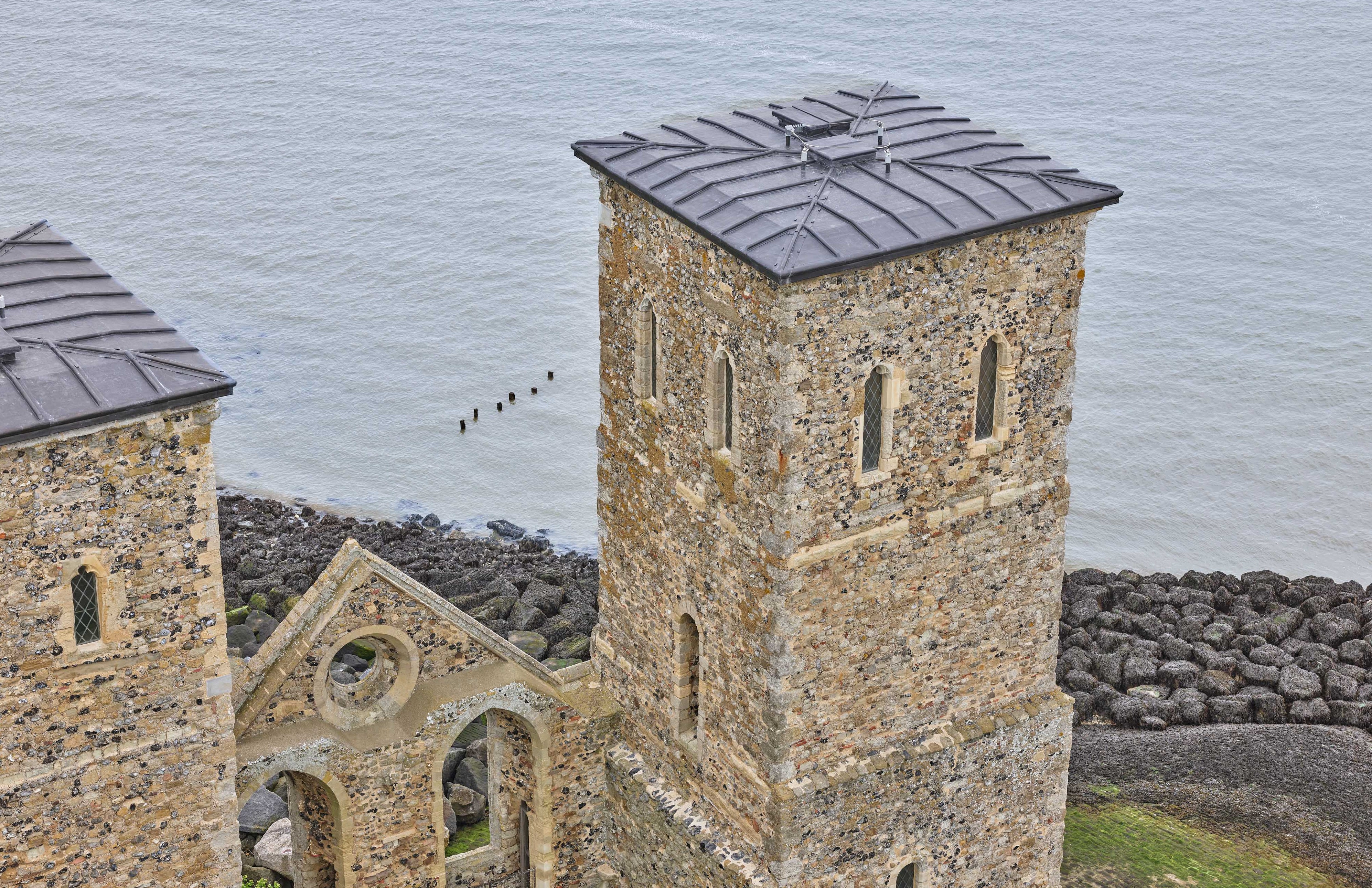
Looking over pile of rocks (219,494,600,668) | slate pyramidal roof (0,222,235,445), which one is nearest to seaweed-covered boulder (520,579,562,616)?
pile of rocks (219,494,600,668)

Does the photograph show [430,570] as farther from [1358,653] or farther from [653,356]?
[1358,653]

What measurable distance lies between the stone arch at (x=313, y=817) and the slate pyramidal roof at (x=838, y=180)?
35.2ft

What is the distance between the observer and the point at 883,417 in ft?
97.7

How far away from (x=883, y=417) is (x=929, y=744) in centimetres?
598

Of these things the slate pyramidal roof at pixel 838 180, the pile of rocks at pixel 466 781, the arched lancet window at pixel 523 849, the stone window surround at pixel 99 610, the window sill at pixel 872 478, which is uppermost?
the slate pyramidal roof at pixel 838 180

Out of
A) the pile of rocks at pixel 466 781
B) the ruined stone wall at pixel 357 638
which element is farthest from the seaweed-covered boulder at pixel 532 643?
the ruined stone wall at pixel 357 638

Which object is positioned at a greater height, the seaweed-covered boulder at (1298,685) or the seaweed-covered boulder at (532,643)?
the seaweed-covered boulder at (532,643)

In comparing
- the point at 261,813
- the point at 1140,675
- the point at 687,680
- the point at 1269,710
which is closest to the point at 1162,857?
the point at 1269,710

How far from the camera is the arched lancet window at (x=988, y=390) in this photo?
3061cm

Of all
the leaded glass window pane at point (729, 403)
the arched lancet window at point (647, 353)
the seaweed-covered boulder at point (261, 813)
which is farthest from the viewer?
the seaweed-covered boulder at point (261, 813)

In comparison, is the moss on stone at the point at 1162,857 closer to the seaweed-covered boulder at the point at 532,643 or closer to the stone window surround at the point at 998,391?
the stone window surround at the point at 998,391

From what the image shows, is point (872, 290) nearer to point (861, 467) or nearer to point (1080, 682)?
point (861, 467)


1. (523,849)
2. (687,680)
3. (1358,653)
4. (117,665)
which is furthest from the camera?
(1358,653)

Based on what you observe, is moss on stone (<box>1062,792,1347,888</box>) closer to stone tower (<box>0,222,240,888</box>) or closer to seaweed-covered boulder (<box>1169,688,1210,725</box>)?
seaweed-covered boulder (<box>1169,688,1210,725</box>)
